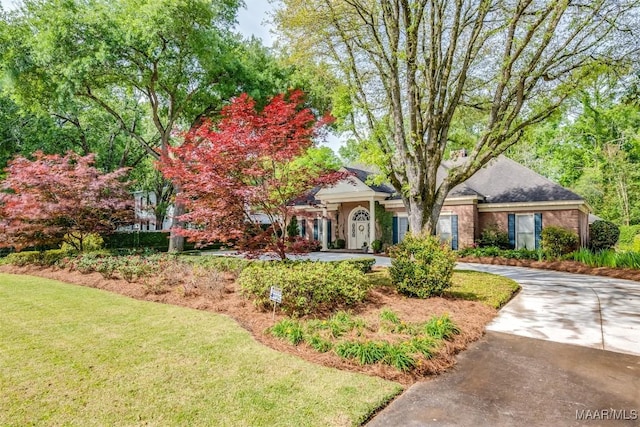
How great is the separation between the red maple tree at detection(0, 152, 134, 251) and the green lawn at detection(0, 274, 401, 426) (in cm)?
751

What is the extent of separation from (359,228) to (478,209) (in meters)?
6.88

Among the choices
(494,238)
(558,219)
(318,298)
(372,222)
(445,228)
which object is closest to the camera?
(318,298)

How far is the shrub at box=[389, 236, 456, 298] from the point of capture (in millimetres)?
7945

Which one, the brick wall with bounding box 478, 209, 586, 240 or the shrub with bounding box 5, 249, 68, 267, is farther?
the brick wall with bounding box 478, 209, 586, 240

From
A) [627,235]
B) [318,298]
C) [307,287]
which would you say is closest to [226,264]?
[307,287]

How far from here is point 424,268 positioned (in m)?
8.08

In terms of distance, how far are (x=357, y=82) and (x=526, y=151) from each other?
111 ft

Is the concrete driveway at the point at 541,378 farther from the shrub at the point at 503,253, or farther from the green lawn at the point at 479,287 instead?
the shrub at the point at 503,253

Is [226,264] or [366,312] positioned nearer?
[366,312]

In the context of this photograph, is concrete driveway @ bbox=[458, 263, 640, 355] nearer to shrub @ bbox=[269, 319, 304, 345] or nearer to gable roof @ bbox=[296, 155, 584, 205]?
shrub @ bbox=[269, 319, 304, 345]

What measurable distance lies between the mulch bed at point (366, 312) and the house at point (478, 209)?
22.8 ft

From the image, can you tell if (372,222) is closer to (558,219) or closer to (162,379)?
(558,219)

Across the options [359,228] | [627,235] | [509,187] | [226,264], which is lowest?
[226,264]

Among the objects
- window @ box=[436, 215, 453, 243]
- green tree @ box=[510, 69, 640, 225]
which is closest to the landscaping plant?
window @ box=[436, 215, 453, 243]
